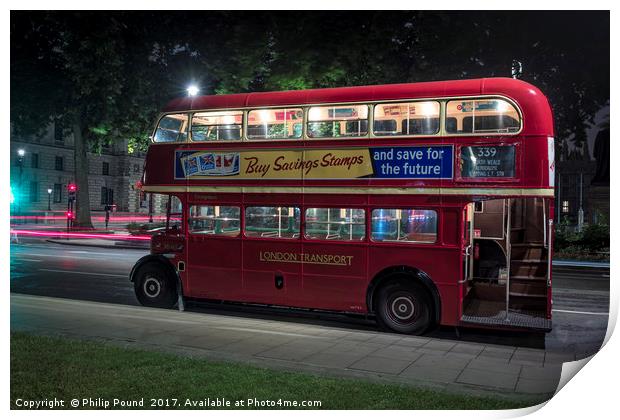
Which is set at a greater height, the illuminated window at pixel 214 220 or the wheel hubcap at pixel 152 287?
the illuminated window at pixel 214 220

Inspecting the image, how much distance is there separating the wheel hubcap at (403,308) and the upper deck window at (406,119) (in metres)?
2.82

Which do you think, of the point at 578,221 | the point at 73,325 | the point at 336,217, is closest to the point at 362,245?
the point at 336,217

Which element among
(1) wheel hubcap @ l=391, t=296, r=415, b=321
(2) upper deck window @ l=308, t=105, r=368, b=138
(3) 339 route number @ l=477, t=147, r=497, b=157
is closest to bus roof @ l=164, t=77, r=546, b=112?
(2) upper deck window @ l=308, t=105, r=368, b=138

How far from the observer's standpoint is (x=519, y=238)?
34.5 feet

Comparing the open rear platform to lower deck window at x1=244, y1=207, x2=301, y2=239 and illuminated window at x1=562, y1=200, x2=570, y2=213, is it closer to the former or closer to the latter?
lower deck window at x1=244, y1=207, x2=301, y2=239

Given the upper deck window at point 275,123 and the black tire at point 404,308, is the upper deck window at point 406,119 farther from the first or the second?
the black tire at point 404,308

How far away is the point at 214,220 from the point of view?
11.4 m

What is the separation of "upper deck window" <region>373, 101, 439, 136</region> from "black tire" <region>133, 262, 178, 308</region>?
5336 mm

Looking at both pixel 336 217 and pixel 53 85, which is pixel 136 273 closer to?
pixel 336 217

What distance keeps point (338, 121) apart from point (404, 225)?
2167 millimetres

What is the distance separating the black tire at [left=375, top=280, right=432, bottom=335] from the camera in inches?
380

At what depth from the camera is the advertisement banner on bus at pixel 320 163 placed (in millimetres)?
9461

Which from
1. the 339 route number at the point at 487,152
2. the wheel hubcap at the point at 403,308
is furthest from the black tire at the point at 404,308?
the 339 route number at the point at 487,152

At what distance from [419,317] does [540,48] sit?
8555 mm
